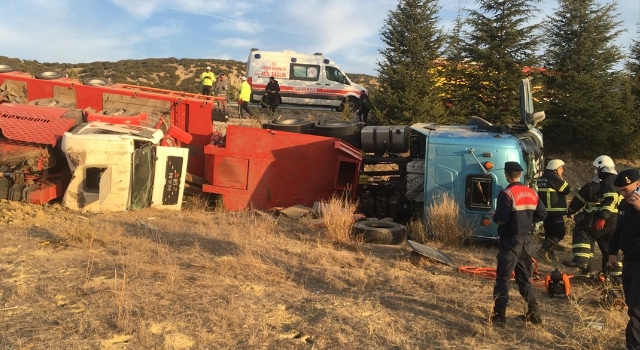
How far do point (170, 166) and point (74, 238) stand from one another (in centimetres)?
287

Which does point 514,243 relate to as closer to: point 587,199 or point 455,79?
point 587,199

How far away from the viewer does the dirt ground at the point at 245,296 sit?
168 inches


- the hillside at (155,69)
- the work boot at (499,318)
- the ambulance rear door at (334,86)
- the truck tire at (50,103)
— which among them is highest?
the hillside at (155,69)

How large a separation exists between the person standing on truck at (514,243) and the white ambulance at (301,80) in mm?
16896

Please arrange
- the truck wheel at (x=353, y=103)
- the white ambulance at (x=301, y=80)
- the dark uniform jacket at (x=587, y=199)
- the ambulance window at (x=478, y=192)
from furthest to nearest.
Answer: the white ambulance at (x=301, y=80), the truck wheel at (x=353, y=103), the ambulance window at (x=478, y=192), the dark uniform jacket at (x=587, y=199)

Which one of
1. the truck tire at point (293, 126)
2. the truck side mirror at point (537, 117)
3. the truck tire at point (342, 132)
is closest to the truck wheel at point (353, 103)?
the truck tire at point (293, 126)

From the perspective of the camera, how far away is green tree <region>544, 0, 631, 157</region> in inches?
743

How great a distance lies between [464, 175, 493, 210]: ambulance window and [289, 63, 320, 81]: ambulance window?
14.3 metres

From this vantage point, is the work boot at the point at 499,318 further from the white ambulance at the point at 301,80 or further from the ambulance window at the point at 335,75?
the ambulance window at the point at 335,75

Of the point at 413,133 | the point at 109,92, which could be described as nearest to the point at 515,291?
the point at 413,133

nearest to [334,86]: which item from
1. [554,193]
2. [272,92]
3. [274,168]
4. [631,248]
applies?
[272,92]

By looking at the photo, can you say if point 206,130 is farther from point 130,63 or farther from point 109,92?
point 130,63

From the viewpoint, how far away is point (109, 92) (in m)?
11.5

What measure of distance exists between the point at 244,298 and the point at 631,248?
10.8 feet
